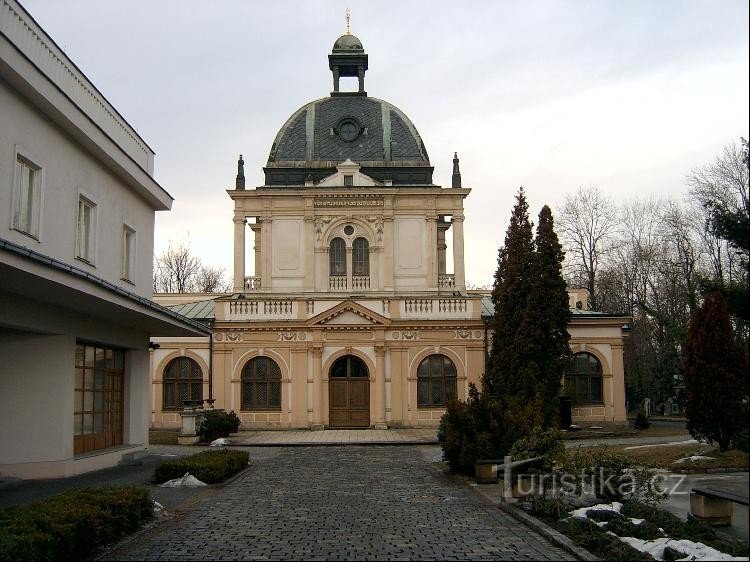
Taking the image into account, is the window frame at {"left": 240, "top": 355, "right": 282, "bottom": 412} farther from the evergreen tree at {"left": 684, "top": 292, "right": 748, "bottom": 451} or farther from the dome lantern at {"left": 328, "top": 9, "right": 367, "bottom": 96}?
the evergreen tree at {"left": 684, "top": 292, "right": 748, "bottom": 451}

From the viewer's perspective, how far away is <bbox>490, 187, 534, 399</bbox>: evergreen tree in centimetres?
3138

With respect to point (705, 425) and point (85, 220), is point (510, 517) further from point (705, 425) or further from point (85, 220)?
point (85, 220)

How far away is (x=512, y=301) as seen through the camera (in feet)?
105

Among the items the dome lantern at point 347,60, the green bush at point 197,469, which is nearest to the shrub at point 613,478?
the green bush at point 197,469

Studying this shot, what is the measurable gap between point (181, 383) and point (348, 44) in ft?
73.0

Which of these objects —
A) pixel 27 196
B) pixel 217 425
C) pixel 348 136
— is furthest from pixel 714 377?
pixel 348 136

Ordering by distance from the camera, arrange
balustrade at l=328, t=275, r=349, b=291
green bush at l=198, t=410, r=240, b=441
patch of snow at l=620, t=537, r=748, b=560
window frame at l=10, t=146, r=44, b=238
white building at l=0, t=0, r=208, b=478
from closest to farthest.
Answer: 1. patch of snow at l=620, t=537, r=748, b=560
2. white building at l=0, t=0, r=208, b=478
3. window frame at l=10, t=146, r=44, b=238
4. green bush at l=198, t=410, r=240, b=441
5. balustrade at l=328, t=275, r=349, b=291

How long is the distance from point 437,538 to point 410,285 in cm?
3089

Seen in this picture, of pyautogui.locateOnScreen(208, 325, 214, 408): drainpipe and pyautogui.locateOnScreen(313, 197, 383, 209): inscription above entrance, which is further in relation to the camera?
pyautogui.locateOnScreen(313, 197, 383, 209): inscription above entrance

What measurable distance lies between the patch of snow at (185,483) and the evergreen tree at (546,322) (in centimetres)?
1643

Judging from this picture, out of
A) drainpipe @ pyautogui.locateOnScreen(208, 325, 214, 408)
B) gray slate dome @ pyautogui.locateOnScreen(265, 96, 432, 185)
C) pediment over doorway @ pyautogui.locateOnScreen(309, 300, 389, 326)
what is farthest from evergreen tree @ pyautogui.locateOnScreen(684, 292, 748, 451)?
gray slate dome @ pyautogui.locateOnScreen(265, 96, 432, 185)

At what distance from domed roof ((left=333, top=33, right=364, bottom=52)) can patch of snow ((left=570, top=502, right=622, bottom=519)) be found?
3938cm

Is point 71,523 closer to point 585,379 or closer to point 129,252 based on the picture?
point 129,252

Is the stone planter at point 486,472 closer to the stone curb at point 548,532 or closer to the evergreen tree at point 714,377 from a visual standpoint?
the stone curb at point 548,532
